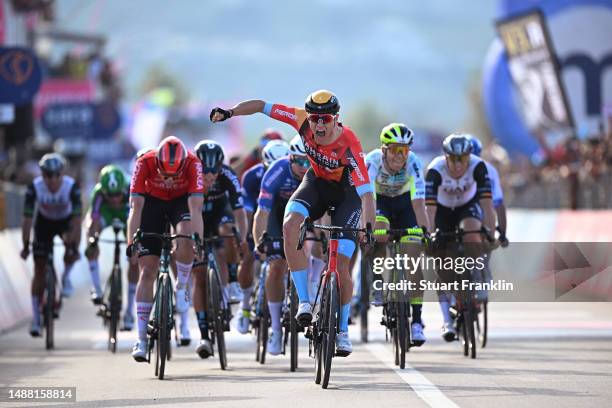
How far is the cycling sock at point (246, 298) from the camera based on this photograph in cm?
1622

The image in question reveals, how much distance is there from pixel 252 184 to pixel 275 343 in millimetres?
2773

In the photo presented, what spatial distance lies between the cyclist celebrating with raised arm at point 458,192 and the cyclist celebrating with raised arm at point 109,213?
12.2ft

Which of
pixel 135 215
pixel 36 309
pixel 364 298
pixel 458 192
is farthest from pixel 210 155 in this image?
pixel 36 309

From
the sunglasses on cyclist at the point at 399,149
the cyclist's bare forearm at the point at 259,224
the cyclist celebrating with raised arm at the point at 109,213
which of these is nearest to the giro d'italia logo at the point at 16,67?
the cyclist celebrating with raised arm at the point at 109,213

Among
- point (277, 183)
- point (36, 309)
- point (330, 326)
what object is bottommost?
point (36, 309)

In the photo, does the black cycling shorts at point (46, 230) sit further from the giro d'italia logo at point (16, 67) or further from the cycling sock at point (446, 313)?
the giro d'italia logo at point (16, 67)

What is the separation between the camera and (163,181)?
45.4 feet

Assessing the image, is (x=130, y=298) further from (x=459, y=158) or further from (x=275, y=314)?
(x=459, y=158)

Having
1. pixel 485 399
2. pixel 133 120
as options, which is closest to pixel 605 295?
pixel 485 399

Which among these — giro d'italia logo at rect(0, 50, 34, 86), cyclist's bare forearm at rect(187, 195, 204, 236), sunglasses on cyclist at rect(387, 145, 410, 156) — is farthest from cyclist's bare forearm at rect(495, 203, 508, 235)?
giro d'italia logo at rect(0, 50, 34, 86)

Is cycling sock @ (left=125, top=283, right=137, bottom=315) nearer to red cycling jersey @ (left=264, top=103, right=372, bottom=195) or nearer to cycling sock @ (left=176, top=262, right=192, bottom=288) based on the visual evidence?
cycling sock @ (left=176, top=262, right=192, bottom=288)

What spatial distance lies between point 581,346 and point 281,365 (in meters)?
3.16

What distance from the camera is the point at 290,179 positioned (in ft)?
48.8

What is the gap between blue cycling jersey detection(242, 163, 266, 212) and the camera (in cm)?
1661
